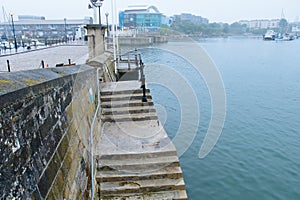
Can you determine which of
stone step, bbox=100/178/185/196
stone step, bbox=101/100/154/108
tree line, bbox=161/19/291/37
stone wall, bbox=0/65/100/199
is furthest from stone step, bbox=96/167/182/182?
tree line, bbox=161/19/291/37

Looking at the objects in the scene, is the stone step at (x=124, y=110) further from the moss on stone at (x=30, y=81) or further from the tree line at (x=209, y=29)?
the tree line at (x=209, y=29)

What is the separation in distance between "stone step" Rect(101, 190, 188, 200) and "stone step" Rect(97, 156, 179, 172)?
555 mm

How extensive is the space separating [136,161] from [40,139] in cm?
311

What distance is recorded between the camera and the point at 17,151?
2.15 meters

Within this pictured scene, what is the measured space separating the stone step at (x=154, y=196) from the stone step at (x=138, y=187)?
58 millimetres

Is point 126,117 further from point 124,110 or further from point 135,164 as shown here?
point 135,164

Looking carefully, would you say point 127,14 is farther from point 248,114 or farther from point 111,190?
point 111,190

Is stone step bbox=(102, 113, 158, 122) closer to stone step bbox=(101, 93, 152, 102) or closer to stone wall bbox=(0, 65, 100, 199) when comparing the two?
stone step bbox=(101, 93, 152, 102)

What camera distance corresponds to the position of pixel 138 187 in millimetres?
5008

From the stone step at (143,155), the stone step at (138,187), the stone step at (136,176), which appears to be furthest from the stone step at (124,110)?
the stone step at (138,187)

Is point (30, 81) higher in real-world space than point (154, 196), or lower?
higher

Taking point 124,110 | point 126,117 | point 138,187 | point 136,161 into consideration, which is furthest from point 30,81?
point 124,110

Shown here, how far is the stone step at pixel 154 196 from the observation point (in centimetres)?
484

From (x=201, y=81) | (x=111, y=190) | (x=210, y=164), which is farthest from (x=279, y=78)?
(x=111, y=190)
